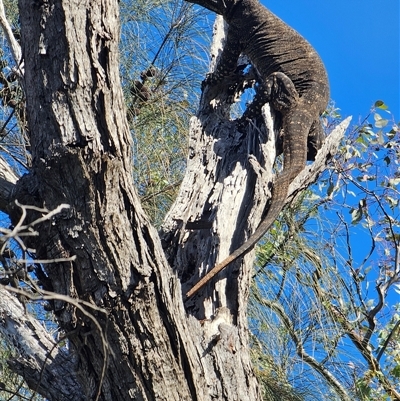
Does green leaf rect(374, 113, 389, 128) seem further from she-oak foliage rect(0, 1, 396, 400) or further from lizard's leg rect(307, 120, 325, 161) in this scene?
she-oak foliage rect(0, 1, 396, 400)

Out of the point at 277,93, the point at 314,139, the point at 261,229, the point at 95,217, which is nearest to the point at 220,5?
the point at 277,93

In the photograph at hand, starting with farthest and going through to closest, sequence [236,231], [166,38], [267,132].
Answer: [166,38] < [267,132] < [236,231]

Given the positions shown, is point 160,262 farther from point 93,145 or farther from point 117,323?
point 93,145

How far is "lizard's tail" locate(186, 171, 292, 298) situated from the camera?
8.62 ft

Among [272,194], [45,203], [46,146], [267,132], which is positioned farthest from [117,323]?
[267,132]

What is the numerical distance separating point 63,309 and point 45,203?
32 centimetres

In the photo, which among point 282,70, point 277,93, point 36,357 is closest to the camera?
point 36,357

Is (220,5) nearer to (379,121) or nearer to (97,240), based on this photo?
(379,121)

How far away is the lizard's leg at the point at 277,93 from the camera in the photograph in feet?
13.9

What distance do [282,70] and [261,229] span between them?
232cm

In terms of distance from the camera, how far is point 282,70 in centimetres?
500

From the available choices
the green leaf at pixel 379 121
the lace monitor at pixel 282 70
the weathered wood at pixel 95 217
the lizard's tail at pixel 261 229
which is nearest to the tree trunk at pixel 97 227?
the weathered wood at pixel 95 217

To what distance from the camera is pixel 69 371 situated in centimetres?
247

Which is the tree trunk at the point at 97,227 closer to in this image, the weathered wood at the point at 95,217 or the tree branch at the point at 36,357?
the weathered wood at the point at 95,217
